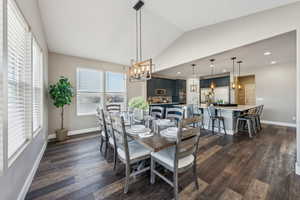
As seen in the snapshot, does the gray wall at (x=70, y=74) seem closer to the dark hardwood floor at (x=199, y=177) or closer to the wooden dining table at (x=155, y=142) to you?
Answer: the dark hardwood floor at (x=199, y=177)

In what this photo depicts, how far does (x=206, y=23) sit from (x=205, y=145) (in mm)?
3173

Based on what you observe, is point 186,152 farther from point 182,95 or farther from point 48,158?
point 182,95

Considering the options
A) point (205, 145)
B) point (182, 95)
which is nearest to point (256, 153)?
point (205, 145)

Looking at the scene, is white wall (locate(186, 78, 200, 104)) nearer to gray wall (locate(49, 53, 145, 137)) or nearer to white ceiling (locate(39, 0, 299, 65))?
white ceiling (locate(39, 0, 299, 65))

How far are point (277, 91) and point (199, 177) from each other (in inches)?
237

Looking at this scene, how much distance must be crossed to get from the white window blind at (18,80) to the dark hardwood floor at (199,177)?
0.77 m

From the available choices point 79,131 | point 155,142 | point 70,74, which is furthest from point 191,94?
point 155,142

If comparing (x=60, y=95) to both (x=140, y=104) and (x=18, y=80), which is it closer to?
(x=18, y=80)

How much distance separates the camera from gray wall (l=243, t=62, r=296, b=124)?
5.03 meters

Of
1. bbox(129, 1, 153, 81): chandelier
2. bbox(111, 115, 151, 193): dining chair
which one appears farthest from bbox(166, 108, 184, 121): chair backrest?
bbox(111, 115, 151, 193): dining chair

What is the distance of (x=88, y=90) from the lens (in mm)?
4453

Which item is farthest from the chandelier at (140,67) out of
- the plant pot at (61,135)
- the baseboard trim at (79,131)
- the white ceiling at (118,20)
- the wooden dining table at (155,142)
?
the baseboard trim at (79,131)

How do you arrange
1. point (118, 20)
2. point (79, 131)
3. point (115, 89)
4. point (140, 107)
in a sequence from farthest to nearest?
point (115, 89) < point (79, 131) < point (118, 20) < point (140, 107)

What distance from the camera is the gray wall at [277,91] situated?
5027mm
